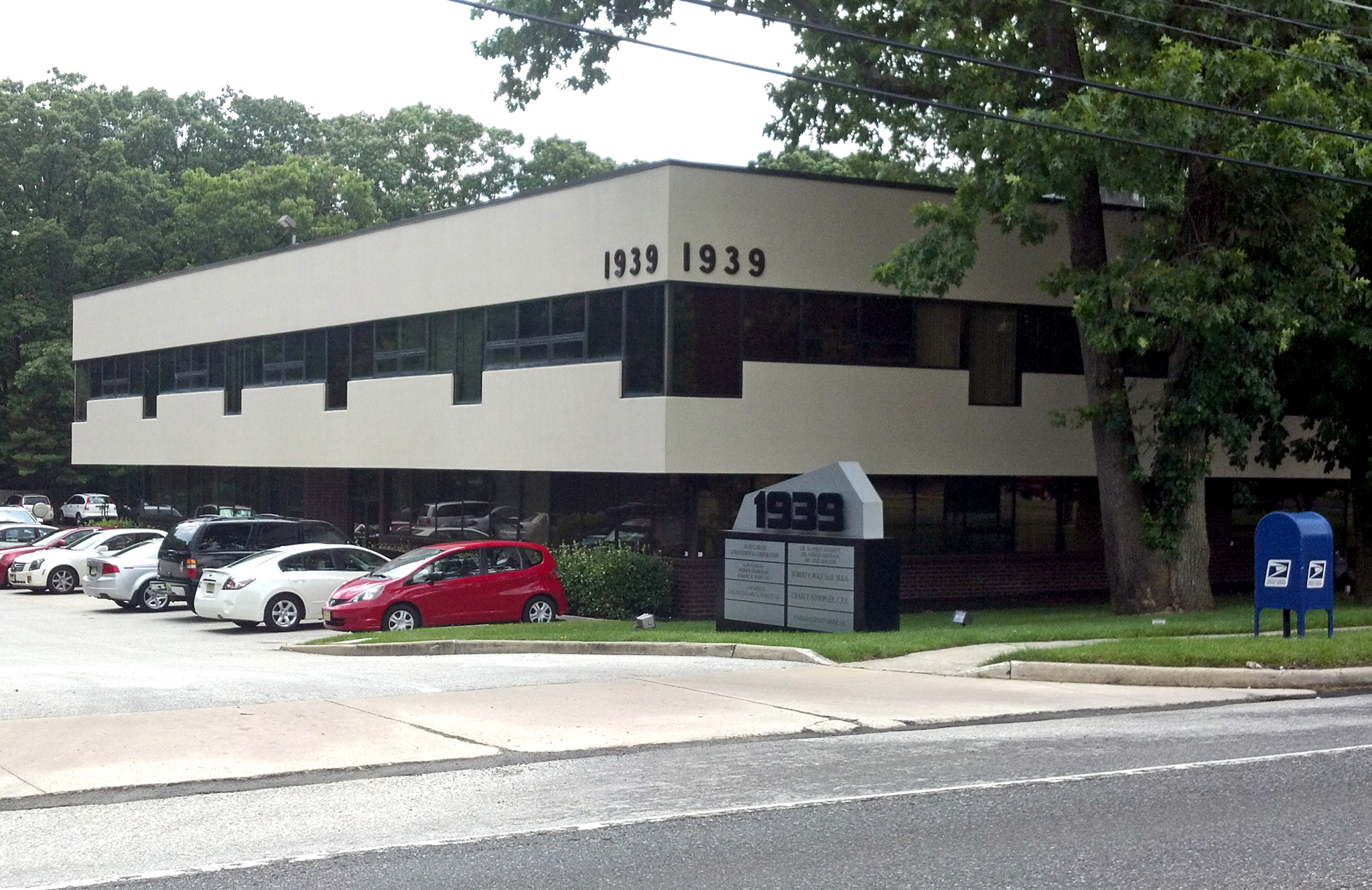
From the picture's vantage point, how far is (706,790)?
32.1 ft

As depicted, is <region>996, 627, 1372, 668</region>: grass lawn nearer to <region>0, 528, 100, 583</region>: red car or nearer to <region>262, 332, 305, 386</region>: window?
<region>262, 332, 305, 386</region>: window

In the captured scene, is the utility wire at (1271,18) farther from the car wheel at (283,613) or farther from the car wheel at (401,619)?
the car wheel at (283,613)

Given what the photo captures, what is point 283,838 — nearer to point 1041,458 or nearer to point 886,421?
point 886,421

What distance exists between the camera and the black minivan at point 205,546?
29172mm

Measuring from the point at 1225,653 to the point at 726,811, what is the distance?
8.37 meters

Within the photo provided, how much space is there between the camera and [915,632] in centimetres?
1967

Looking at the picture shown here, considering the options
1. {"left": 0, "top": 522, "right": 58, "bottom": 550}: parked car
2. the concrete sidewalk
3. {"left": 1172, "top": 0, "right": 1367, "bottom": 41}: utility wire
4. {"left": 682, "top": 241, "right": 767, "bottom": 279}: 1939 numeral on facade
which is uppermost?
{"left": 1172, "top": 0, "right": 1367, "bottom": 41}: utility wire

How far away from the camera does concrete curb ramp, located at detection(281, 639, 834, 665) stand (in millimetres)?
17578

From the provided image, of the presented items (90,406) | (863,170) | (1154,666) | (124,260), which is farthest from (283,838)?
(124,260)

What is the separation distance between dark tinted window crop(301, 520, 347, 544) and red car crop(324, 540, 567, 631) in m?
5.47

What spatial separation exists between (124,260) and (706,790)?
66.7 meters

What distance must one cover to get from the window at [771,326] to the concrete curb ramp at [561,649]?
25.9 ft

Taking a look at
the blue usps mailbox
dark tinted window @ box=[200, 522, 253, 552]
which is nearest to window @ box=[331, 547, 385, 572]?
dark tinted window @ box=[200, 522, 253, 552]

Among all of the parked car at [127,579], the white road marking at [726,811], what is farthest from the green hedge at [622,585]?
the white road marking at [726,811]
